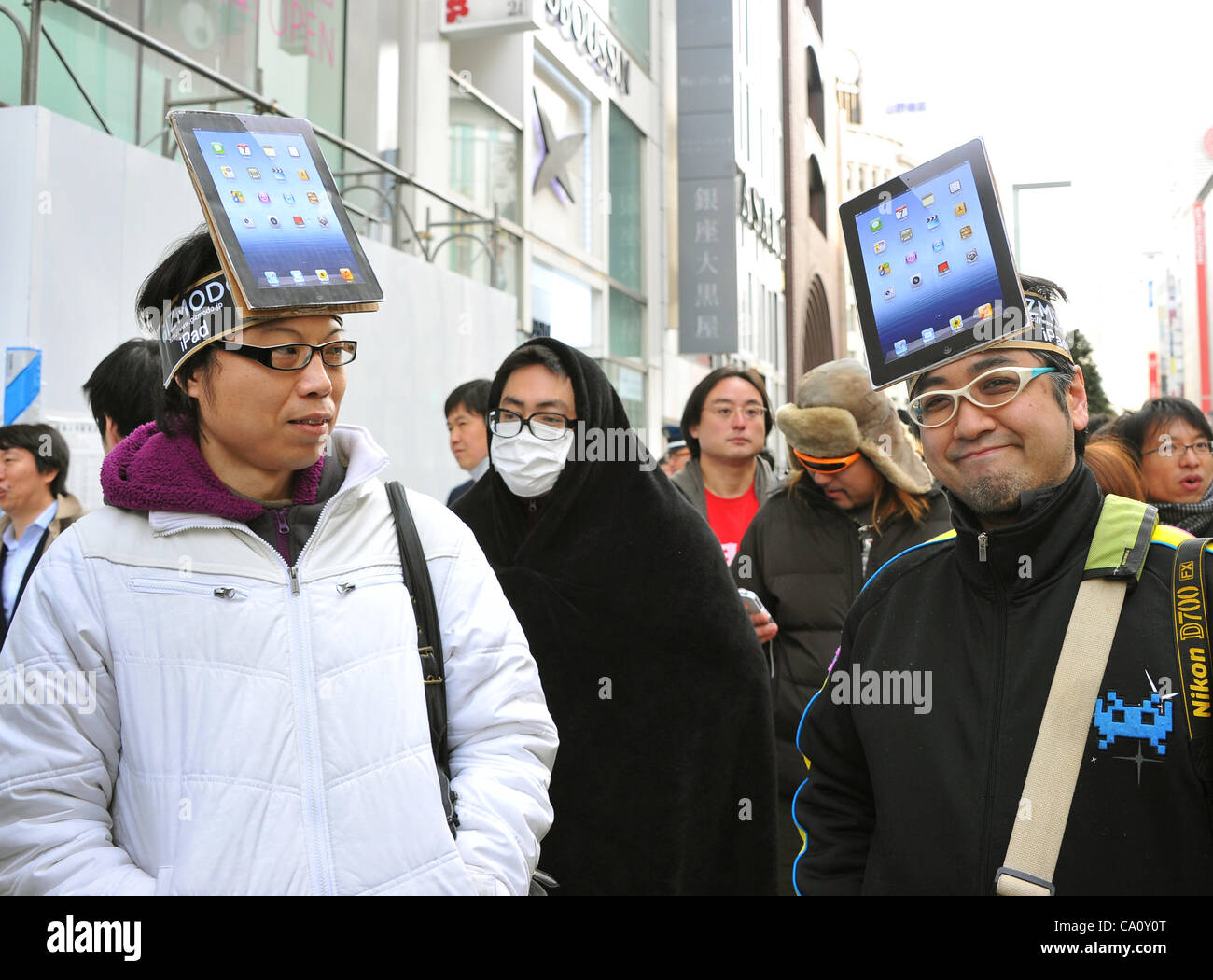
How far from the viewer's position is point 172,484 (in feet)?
6.27

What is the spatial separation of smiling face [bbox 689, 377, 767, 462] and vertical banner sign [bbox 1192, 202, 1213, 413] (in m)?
60.2

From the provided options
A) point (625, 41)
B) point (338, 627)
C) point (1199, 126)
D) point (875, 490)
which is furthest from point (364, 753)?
point (1199, 126)

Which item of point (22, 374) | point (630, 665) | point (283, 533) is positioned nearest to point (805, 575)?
point (630, 665)

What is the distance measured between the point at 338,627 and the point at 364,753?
0.65ft

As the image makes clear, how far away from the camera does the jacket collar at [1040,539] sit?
1.93 m

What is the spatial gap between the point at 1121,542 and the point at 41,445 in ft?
12.6

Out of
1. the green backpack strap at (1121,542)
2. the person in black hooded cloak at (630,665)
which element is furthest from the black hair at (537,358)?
the green backpack strap at (1121,542)

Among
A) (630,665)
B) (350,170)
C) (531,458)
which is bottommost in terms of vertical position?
(630,665)

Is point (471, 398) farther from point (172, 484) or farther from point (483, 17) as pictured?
point (483, 17)

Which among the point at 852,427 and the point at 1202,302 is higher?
the point at 1202,302

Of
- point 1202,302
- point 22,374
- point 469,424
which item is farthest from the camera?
point 1202,302

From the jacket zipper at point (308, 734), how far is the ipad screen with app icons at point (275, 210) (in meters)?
0.39

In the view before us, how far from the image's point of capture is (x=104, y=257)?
595 cm

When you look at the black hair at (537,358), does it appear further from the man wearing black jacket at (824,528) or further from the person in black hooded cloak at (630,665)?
the man wearing black jacket at (824,528)
